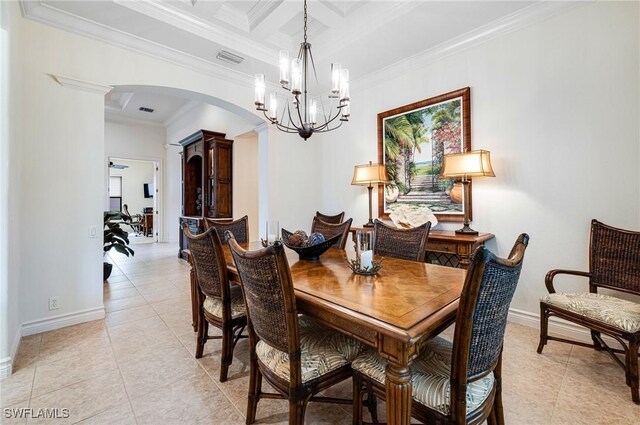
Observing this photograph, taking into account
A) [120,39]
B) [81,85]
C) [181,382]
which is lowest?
[181,382]

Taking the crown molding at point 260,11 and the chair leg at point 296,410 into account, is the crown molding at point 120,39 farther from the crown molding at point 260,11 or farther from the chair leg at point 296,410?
the chair leg at point 296,410

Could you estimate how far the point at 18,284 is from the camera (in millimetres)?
2400

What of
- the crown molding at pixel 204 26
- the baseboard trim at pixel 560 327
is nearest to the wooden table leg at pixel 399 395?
the baseboard trim at pixel 560 327

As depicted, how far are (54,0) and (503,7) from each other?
4088 millimetres

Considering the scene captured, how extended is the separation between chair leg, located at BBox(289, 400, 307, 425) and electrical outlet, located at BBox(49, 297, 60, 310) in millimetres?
2803

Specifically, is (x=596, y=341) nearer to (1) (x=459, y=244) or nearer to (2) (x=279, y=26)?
(1) (x=459, y=244)

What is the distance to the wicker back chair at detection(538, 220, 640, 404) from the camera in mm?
1730

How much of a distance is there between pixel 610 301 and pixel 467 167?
147 cm

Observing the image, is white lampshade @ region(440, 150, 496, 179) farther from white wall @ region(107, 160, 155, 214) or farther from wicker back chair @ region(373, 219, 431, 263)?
white wall @ region(107, 160, 155, 214)

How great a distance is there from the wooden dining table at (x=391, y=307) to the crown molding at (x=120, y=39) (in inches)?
116

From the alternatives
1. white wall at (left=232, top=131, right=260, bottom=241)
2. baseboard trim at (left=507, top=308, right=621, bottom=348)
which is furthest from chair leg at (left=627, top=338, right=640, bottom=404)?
white wall at (left=232, top=131, right=260, bottom=241)

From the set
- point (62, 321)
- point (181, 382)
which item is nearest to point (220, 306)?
point (181, 382)

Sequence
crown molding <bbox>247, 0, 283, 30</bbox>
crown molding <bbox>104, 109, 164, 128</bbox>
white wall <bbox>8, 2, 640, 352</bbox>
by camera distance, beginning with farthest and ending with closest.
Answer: crown molding <bbox>104, 109, 164, 128</bbox>
crown molding <bbox>247, 0, 283, 30</bbox>
white wall <bbox>8, 2, 640, 352</bbox>

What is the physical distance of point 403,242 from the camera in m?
2.35
